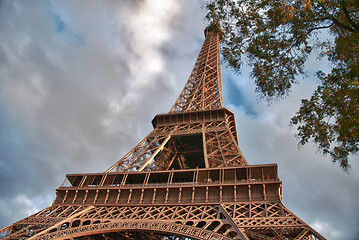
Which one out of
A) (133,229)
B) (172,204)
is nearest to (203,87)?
(172,204)

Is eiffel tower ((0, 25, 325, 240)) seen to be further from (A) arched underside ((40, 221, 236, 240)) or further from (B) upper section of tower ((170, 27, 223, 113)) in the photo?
(B) upper section of tower ((170, 27, 223, 113))

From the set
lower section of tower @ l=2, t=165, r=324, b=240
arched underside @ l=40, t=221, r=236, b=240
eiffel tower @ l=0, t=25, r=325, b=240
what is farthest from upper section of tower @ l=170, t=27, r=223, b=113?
arched underside @ l=40, t=221, r=236, b=240

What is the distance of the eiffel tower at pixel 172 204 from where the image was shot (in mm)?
15812

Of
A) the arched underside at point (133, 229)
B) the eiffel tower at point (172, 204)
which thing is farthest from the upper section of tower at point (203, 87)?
the arched underside at point (133, 229)

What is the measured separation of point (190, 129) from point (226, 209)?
46.8ft

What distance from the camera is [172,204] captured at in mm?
19938

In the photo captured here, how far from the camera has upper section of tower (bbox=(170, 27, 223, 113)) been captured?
3722 centimetres

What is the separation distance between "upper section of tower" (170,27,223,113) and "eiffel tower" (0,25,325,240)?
7688 mm

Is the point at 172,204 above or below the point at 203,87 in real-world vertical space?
below

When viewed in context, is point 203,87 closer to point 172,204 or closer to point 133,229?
point 172,204

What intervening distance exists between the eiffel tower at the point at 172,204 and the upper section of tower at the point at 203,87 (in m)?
7.69

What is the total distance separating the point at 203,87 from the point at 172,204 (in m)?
23.2

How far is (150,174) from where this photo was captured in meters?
23.1

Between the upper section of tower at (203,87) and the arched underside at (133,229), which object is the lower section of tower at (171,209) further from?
the upper section of tower at (203,87)
